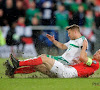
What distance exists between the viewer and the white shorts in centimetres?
736

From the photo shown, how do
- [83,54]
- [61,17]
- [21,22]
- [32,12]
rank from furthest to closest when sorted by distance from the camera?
[32,12], [61,17], [21,22], [83,54]

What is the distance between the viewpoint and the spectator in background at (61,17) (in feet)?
46.5

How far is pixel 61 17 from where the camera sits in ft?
47.1

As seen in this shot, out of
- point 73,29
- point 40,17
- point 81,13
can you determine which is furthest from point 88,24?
point 73,29

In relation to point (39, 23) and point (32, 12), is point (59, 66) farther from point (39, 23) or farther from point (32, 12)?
point (32, 12)

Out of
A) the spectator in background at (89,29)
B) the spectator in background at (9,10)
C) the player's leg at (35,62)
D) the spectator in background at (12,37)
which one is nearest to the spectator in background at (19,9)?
the spectator in background at (9,10)

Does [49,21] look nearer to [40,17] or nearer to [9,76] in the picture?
[40,17]

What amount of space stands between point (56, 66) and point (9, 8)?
24.5 ft

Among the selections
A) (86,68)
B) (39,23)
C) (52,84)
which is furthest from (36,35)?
(52,84)

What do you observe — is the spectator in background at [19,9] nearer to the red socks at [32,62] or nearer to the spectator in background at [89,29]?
the spectator in background at [89,29]

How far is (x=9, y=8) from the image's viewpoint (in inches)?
568

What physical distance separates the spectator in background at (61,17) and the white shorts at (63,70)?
674 cm

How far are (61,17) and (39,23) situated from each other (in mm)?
876

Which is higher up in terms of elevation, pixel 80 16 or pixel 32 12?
pixel 32 12
